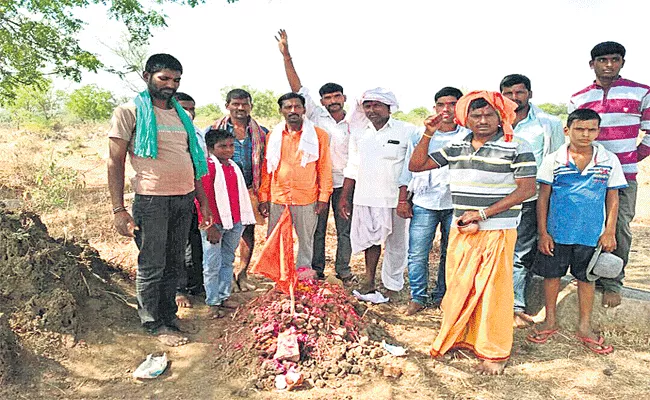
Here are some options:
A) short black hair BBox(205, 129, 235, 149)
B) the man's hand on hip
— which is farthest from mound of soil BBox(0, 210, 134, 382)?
short black hair BBox(205, 129, 235, 149)

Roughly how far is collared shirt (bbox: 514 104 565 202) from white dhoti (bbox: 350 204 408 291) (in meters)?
1.36

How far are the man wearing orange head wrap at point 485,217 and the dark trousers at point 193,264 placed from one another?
8.09 feet

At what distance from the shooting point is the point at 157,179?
3547 millimetres

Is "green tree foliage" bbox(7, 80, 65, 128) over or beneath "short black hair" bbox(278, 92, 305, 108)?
over

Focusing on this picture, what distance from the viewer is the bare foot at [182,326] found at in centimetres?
399

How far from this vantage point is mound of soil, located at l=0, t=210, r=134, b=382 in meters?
3.57

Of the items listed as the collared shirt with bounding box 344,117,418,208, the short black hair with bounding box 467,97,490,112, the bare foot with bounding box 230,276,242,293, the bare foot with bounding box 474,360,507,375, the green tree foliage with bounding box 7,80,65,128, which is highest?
the green tree foliage with bounding box 7,80,65,128

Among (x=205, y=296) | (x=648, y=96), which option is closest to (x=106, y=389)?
(x=205, y=296)

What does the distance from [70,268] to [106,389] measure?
125cm

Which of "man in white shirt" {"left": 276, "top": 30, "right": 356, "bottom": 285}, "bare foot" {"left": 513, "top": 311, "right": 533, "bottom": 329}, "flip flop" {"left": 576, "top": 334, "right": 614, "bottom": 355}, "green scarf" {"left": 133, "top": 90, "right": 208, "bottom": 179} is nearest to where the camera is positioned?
"green scarf" {"left": 133, "top": 90, "right": 208, "bottom": 179}

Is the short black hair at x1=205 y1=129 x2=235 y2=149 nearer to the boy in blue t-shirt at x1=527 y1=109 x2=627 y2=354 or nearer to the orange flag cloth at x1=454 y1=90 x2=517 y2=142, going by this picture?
the orange flag cloth at x1=454 y1=90 x2=517 y2=142

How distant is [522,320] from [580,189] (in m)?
1.34

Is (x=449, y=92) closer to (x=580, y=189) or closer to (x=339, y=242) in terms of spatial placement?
(x=580, y=189)

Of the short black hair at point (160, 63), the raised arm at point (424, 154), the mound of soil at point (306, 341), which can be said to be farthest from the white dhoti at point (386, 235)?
the short black hair at point (160, 63)
